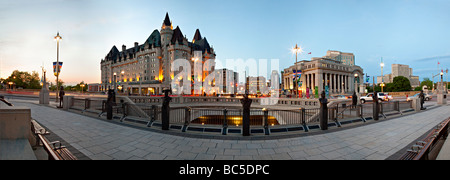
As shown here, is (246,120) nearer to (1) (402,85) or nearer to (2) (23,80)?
(1) (402,85)

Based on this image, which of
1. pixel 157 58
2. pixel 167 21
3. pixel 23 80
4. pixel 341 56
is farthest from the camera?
pixel 341 56

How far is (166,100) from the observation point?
854 cm

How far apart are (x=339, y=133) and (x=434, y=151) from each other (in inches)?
133

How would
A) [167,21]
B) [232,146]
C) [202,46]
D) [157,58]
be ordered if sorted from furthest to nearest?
[202,46], [167,21], [157,58], [232,146]

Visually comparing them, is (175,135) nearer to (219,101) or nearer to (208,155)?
(208,155)

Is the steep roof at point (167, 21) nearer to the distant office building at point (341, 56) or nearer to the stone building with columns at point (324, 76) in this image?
the stone building with columns at point (324, 76)

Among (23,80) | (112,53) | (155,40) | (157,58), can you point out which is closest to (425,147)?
(157,58)

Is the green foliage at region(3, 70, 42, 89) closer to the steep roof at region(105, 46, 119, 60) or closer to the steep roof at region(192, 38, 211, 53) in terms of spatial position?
the steep roof at region(105, 46, 119, 60)

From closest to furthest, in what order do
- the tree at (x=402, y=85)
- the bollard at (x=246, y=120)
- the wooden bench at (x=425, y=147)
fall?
1. the wooden bench at (x=425, y=147)
2. the bollard at (x=246, y=120)
3. the tree at (x=402, y=85)

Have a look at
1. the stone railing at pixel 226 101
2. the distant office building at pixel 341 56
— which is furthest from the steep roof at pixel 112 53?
the distant office building at pixel 341 56

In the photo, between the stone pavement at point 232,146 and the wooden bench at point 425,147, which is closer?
the wooden bench at point 425,147

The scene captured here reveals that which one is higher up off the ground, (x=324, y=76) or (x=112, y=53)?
(x=112, y=53)
